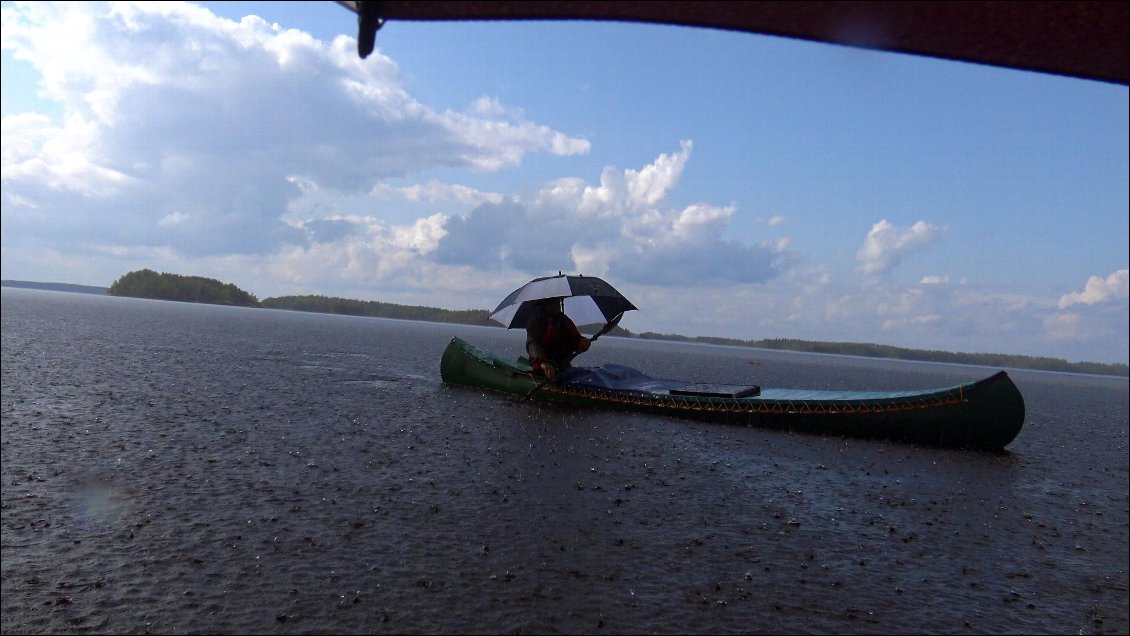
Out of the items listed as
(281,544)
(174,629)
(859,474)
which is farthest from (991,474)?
(174,629)

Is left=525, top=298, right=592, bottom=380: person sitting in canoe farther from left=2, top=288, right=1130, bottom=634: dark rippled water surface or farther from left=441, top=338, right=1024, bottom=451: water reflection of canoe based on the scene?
left=2, top=288, right=1130, bottom=634: dark rippled water surface

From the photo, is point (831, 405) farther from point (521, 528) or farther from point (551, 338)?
point (521, 528)

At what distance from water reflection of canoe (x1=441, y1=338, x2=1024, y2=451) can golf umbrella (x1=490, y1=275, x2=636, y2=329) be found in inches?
103

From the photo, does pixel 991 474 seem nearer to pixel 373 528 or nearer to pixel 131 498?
pixel 373 528

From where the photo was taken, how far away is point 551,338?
102 feet

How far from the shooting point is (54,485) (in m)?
15.5

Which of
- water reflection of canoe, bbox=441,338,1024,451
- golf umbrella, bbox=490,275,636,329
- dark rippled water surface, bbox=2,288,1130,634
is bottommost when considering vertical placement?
dark rippled water surface, bbox=2,288,1130,634

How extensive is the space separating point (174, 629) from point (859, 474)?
1905cm

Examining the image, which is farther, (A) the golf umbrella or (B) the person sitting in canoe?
(B) the person sitting in canoe

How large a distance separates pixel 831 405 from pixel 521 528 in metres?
16.9

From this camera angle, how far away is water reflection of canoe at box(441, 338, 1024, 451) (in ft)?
83.6

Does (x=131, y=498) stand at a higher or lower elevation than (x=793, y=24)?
lower

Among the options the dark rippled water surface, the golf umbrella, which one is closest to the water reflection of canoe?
the dark rippled water surface

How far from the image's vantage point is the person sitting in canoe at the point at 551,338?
31172mm
